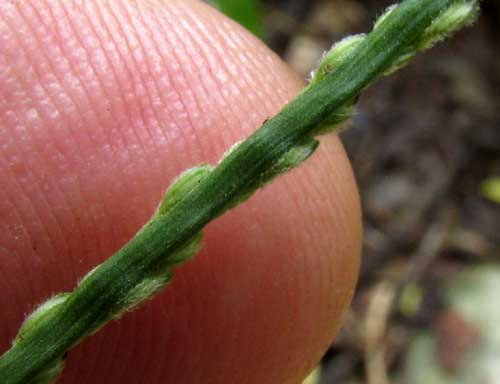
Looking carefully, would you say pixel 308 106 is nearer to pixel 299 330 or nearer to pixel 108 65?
pixel 108 65

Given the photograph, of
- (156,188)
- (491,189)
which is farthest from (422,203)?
(156,188)

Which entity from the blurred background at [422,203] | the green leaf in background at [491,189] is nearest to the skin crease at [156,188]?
the blurred background at [422,203]

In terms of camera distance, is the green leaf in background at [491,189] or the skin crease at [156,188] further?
the green leaf in background at [491,189]

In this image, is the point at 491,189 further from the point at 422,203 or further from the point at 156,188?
the point at 156,188

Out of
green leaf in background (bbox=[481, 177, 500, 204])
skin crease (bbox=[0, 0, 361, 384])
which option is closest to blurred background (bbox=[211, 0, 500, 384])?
green leaf in background (bbox=[481, 177, 500, 204])

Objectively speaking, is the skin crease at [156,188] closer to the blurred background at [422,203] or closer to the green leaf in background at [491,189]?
the blurred background at [422,203]

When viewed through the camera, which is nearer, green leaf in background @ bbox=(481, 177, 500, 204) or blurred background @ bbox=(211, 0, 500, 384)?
blurred background @ bbox=(211, 0, 500, 384)

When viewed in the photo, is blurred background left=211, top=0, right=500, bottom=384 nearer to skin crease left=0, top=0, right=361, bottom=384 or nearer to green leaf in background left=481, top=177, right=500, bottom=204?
green leaf in background left=481, top=177, right=500, bottom=204
